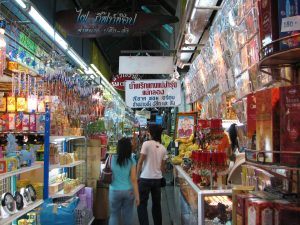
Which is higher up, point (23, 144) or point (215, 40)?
point (215, 40)

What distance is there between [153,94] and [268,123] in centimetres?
727

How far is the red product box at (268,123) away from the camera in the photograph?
1541 mm

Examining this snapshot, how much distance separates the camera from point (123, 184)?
5.64 m

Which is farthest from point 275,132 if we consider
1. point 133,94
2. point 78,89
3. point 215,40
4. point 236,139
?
point 133,94

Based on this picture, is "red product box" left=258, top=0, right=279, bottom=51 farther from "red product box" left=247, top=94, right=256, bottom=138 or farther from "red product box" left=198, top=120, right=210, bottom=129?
"red product box" left=198, top=120, right=210, bottom=129

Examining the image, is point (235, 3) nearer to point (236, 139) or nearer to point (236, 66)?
point (236, 66)

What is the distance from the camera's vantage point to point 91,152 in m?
7.50

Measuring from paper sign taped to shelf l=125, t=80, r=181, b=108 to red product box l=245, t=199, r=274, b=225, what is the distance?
707 cm

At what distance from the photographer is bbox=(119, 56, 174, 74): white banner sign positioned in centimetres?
844

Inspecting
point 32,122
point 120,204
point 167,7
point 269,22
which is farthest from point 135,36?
point 269,22

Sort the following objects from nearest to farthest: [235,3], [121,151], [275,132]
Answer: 1. [275,132]
2. [235,3]
3. [121,151]

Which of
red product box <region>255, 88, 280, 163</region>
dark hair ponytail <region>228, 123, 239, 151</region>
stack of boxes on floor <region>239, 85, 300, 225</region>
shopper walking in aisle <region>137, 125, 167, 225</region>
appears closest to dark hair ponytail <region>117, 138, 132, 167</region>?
shopper walking in aisle <region>137, 125, 167, 225</region>

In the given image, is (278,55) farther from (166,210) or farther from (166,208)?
(166,208)

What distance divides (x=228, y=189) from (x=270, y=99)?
180 cm
